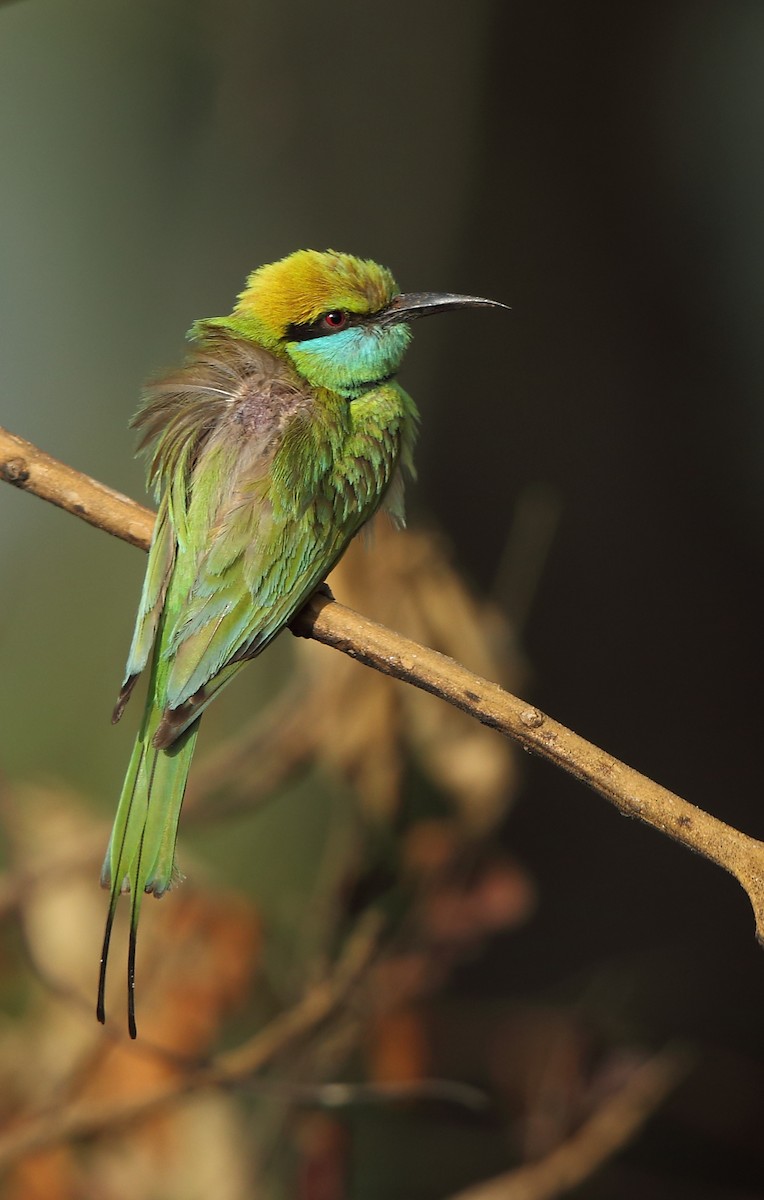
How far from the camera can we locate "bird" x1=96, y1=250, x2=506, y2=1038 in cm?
134

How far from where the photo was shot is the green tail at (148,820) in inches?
50.9

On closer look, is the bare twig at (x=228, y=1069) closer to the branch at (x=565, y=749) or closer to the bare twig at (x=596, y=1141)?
the bare twig at (x=596, y=1141)

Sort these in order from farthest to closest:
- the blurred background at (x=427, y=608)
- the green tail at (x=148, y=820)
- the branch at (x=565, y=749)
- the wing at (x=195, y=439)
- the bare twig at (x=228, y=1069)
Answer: the blurred background at (x=427, y=608), the bare twig at (x=228, y=1069), the wing at (x=195, y=439), the green tail at (x=148, y=820), the branch at (x=565, y=749)

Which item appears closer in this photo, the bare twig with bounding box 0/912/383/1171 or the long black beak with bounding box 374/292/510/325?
the long black beak with bounding box 374/292/510/325

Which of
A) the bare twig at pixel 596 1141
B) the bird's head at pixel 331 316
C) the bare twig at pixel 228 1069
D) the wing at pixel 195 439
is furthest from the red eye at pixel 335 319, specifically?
the bare twig at pixel 596 1141

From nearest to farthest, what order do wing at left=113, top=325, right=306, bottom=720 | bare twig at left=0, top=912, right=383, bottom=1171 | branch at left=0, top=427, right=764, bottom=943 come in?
branch at left=0, top=427, right=764, bottom=943, wing at left=113, top=325, right=306, bottom=720, bare twig at left=0, top=912, right=383, bottom=1171

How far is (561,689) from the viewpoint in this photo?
8.73 ft

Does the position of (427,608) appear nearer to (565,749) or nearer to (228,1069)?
(228,1069)

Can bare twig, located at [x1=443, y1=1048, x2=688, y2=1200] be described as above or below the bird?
below

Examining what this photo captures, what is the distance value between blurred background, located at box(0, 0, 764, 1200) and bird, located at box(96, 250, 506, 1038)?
2.48 feet

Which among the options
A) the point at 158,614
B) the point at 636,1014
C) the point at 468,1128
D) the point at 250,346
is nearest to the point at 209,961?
the point at 468,1128

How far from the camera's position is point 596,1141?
95.9 inches

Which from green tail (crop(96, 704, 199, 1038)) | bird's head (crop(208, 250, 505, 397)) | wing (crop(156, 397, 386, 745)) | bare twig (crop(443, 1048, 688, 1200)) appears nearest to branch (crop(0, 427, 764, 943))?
wing (crop(156, 397, 386, 745))

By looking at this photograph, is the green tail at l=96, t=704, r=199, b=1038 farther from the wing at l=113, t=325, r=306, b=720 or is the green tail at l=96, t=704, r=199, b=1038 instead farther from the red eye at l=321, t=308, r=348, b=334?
the red eye at l=321, t=308, r=348, b=334
